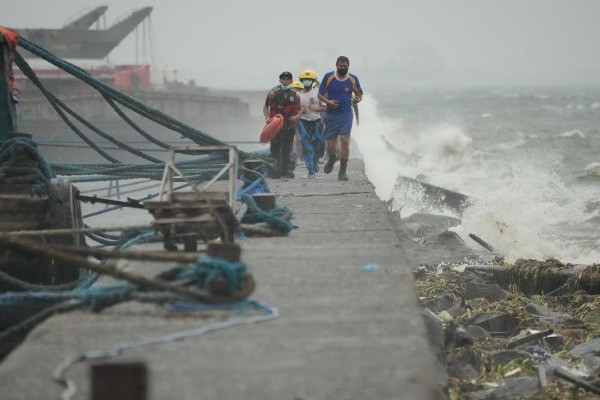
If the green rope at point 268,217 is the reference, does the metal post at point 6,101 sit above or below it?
above

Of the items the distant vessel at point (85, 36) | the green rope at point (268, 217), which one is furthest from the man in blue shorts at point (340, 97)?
the distant vessel at point (85, 36)

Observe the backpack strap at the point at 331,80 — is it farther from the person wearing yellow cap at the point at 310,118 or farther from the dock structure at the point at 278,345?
the dock structure at the point at 278,345

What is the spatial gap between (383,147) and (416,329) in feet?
107

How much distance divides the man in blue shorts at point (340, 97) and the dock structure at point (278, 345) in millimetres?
5928

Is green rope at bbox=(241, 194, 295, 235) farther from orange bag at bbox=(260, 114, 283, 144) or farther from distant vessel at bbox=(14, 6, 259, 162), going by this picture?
distant vessel at bbox=(14, 6, 259, 162)

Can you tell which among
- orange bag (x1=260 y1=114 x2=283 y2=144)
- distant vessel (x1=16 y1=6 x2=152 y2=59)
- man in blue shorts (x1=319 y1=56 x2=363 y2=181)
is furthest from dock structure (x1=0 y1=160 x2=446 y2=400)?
distant vessel (x1=16 y1=6 x2=152 y2=59)

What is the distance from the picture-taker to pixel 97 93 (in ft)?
134

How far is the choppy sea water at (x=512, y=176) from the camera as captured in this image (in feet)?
49.8

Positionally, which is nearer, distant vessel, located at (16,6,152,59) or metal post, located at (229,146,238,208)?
metal post, located at (229,146,238,208)

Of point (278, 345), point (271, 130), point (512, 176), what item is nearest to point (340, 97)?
point (271, 130)

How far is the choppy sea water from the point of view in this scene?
15.2 meters

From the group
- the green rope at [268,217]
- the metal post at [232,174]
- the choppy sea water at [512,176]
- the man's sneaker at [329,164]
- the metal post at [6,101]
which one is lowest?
the choppy sea water at [512,176]

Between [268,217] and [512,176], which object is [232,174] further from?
[512,176]

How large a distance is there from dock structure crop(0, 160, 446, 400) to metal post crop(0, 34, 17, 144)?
3.23 meters
